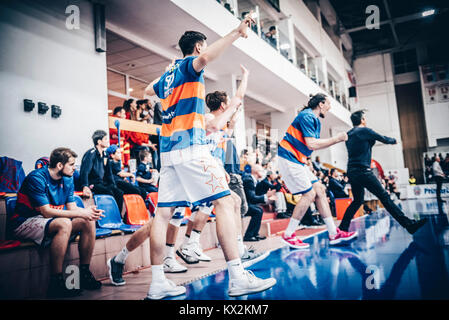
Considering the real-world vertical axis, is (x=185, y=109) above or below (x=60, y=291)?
above

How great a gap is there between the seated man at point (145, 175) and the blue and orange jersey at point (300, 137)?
2.52 m

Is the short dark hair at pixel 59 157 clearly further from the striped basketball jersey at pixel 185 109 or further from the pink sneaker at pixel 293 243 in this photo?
the pink sneaker at pixel 293 243

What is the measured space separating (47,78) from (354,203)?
5.05m

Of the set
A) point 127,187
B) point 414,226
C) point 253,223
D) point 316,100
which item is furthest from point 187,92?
point 253,223

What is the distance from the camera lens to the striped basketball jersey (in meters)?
2.24

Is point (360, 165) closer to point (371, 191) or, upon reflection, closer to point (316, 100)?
point (371, 191)

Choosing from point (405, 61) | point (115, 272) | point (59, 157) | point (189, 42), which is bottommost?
point (115, 272)

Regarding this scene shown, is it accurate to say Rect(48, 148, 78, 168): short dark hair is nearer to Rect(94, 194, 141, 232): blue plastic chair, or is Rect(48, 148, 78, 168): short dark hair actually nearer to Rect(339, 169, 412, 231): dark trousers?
Rect(94, 194, 141, 232): blue plastic chair

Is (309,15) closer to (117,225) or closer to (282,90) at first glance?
(282,90)

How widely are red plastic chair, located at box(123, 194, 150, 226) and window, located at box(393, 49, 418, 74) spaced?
23.3m

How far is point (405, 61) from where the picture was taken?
22406 mm

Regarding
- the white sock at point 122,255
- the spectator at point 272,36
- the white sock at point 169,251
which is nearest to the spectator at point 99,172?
the white sock at point 169,251
